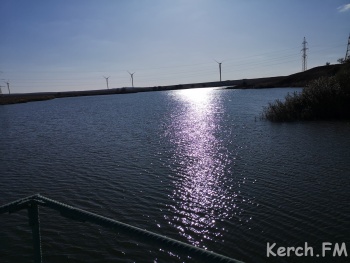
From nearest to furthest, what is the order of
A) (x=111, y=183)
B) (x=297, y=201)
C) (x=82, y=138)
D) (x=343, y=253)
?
(x=343, y=253) → (x=297, y=201) → (x=111, y=183) → (x=82, y=138)

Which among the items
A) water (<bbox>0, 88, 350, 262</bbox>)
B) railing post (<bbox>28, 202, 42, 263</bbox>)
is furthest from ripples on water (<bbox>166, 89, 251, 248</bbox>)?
railing post (<bbox>28, 202, 42, 263</bbox>)

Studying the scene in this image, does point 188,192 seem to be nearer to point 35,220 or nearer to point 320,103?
point 35,220

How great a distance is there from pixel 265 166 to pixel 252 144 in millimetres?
6338

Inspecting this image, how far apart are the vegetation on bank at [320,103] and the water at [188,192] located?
27.5 feet

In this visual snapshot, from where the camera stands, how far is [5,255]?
862cm

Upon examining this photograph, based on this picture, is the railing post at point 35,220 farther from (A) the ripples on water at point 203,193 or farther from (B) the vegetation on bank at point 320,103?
(B) the vegetation on bank at point 320,103

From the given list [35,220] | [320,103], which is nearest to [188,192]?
[35,220]

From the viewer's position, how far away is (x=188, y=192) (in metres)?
12.9

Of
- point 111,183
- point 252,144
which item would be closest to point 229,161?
point 252,144

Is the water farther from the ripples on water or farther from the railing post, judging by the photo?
the railing post

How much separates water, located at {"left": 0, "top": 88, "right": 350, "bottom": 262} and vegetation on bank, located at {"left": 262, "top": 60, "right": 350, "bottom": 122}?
8.37 m

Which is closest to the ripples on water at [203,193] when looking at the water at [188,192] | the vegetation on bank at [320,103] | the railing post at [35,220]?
the water at [188,192]

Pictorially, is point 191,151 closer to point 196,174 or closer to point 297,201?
point 196,174

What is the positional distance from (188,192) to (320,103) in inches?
1026
